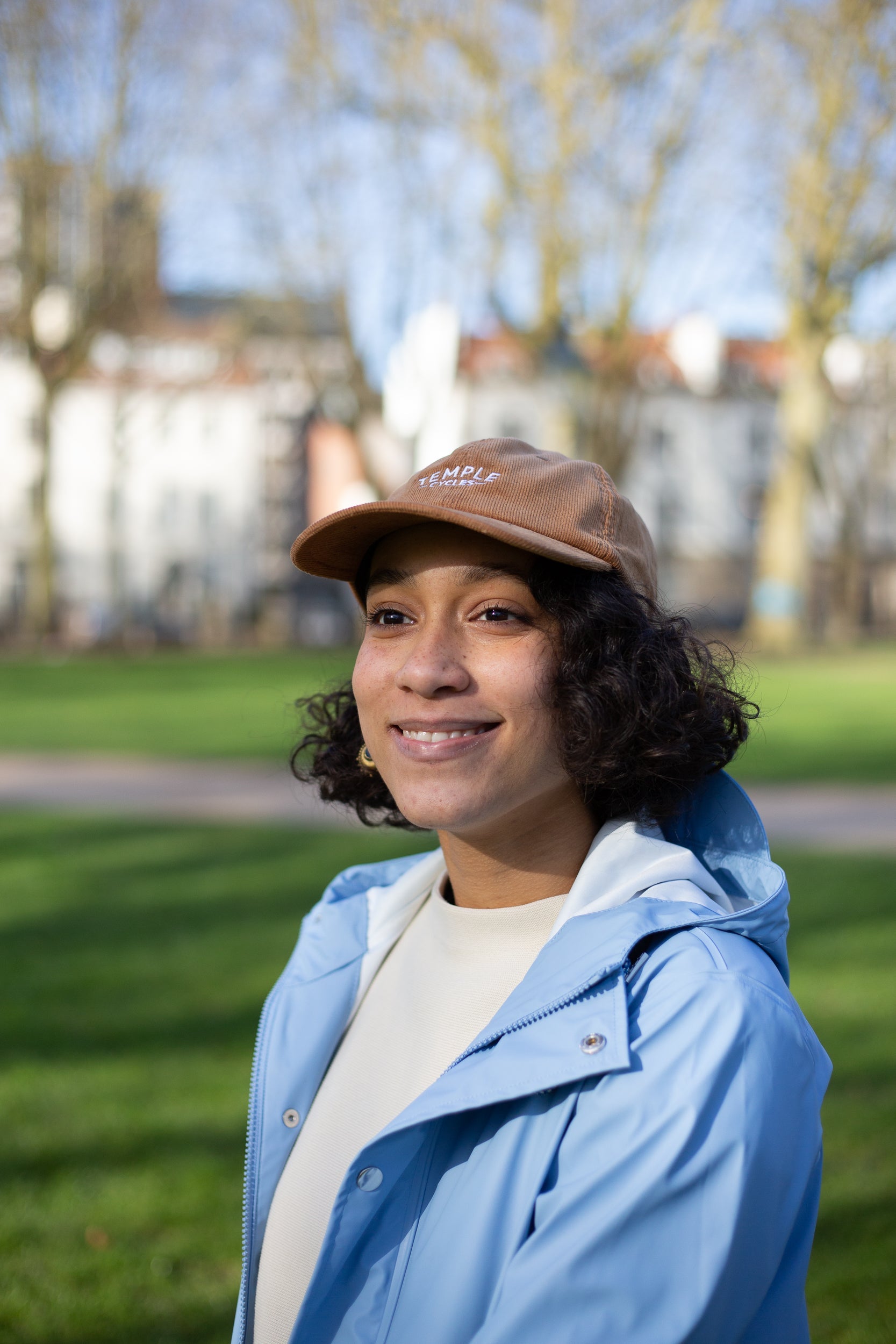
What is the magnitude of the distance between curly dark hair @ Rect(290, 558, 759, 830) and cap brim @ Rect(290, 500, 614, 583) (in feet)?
0.17

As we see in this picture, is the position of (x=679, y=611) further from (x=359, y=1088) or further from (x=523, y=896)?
(x=359, y=1088)

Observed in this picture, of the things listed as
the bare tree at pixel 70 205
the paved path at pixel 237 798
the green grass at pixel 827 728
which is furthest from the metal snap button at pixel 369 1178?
the bare tree at pixel 70 205

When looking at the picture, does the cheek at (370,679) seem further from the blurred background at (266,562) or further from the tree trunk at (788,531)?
the tree trunk at (788,531)

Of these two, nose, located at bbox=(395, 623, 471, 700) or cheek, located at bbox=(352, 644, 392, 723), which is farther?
cheek, located at bbox=(352, 644, 392, 723)

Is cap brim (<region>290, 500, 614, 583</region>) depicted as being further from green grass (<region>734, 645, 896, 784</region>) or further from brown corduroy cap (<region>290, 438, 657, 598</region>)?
green grass (<region>734, 645, 896, 784</region>)

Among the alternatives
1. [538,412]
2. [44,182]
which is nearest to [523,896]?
[44,182]

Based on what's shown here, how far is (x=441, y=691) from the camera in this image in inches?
72.7

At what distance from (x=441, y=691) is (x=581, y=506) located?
0.32 metres

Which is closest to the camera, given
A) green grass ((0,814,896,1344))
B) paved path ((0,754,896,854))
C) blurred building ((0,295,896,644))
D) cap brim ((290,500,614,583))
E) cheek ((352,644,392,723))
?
cap brim ((290,500,614,583))

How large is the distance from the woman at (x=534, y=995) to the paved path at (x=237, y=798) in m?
6.73

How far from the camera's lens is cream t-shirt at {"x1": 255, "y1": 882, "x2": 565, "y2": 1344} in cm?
185

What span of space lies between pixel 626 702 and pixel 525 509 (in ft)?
1.00

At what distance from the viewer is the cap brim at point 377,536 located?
1.76m

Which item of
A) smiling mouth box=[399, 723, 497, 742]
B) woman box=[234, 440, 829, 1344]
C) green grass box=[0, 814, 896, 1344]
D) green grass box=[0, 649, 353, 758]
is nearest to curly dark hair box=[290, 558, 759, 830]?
woman box=[234, 440, 829, 1344]
